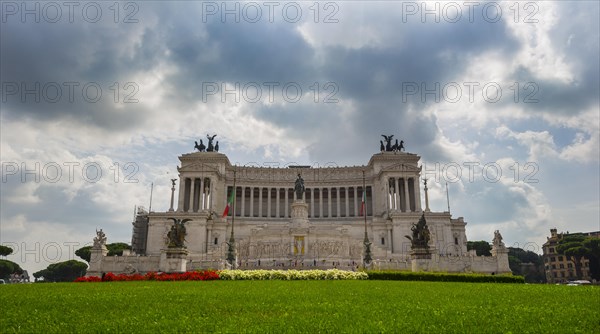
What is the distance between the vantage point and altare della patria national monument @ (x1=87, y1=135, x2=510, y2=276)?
5122cm

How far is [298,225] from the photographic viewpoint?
66938 mm

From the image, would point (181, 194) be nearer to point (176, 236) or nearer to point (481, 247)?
point (176, 236)

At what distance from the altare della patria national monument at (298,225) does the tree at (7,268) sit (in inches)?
840

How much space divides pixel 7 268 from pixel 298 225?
54.9 m

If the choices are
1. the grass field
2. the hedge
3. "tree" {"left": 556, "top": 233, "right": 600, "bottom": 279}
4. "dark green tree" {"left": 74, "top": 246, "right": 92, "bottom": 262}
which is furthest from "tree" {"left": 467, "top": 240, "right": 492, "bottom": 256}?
the grass field

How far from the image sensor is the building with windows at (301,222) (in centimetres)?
5319

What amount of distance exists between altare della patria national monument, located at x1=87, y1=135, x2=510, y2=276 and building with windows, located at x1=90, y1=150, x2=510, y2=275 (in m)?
0.17

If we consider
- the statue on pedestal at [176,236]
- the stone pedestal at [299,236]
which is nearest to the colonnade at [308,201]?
the stone pedestal at [299,236]

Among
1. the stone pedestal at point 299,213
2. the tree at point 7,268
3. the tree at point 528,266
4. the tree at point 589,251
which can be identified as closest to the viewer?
the stone pedestal at point 299,213

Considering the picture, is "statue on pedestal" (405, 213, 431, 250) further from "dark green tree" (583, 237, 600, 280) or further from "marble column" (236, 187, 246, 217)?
"marble column" (236, 187, 246, 217)

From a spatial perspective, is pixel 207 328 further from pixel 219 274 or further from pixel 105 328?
pixel 219 274

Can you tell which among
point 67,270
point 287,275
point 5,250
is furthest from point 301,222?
point 5,250

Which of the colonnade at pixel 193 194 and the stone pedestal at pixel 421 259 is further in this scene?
the colonnade at pixel 193 194

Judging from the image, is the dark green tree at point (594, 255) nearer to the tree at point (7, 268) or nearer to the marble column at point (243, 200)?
the marble column at point (243, 200)
